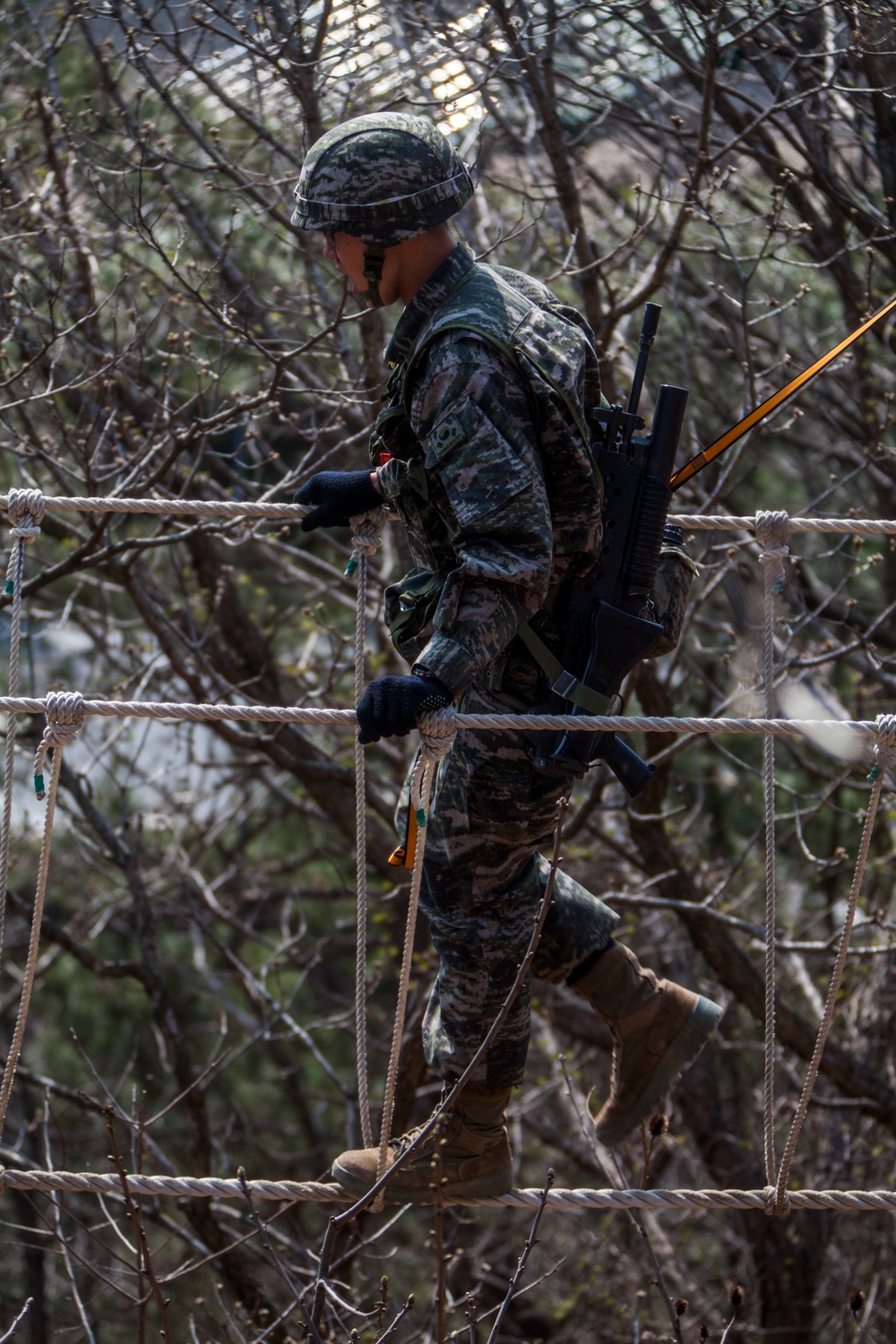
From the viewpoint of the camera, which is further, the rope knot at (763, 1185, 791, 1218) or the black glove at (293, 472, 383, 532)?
the black glove at (293, 472, 383, 532)

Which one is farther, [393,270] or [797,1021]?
[797,1021]

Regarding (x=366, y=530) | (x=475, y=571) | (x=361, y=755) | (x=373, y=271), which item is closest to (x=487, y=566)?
(x=475, y=571)

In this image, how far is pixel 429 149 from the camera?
236 cm

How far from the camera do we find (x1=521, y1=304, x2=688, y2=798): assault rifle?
7.76ft

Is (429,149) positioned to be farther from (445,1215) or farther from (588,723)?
(445,1215)

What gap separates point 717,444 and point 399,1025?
123 cm

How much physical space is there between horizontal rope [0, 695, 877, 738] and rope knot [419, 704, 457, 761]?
0.04m

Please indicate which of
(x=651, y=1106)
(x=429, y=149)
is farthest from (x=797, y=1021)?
(x=429, y=149)

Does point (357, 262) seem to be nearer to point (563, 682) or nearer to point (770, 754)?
point (563, 682)

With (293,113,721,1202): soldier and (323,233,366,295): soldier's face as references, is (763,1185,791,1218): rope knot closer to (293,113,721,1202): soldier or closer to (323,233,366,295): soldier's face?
(293,113,721,1202): soldier

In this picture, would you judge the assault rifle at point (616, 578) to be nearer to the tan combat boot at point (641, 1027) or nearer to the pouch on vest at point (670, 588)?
the pouch on vest at point (670, 588)

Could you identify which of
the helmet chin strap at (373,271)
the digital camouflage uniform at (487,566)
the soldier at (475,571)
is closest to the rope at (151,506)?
the soldier at (475,571)

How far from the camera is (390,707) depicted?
6.60ft

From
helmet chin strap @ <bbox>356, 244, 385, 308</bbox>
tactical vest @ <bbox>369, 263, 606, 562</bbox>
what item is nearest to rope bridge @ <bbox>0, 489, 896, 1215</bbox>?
tactical vest @ <bbox>369, 263, 606, 562</bbox>
